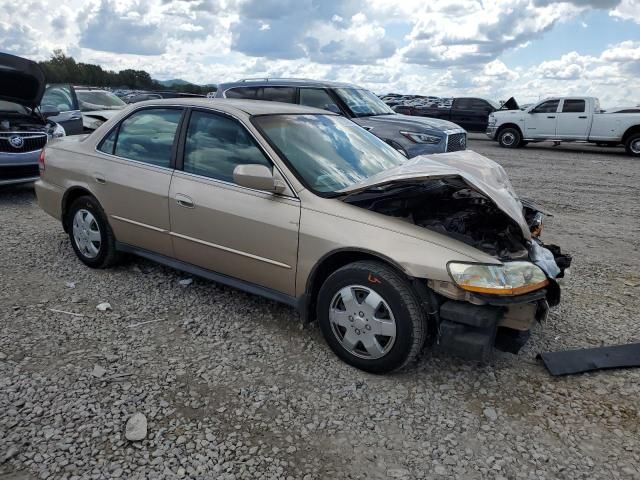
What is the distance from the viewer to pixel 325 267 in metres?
3.26

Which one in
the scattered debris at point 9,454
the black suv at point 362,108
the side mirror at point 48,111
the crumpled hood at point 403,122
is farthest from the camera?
the side mirror at point 48,111

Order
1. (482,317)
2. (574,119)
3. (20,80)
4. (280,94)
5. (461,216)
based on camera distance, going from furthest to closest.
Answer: (574,119), (280,94), (20,80), (461,216), (482,317)

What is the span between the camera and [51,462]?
7.72 feet

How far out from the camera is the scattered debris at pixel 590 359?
127 inches

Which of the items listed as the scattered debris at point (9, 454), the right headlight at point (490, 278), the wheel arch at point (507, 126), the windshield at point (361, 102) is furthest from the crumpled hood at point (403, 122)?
the wheel arch at point (507, 126)

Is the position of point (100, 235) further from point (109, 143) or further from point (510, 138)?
point (510, 138)

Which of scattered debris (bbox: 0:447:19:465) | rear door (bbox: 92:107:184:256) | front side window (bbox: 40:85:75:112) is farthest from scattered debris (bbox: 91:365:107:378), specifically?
front side window (bbox: 40:85:75:112)

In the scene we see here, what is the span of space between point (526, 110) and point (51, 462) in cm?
1783

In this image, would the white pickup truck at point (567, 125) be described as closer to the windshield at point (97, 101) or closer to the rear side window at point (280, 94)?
the rear side window at point (280, 94)

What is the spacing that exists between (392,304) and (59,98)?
10.1 m

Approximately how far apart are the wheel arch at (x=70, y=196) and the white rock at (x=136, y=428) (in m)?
2.46

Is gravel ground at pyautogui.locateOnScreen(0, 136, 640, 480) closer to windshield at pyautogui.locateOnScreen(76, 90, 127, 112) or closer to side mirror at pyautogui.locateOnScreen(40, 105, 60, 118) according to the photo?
side mirror at pyautogui.locateOnScreen(40, 105, 60, 118)

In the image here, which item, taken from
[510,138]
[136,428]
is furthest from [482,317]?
[510,138]

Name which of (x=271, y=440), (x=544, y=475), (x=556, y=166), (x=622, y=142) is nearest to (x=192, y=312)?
(x=271, y=440)
